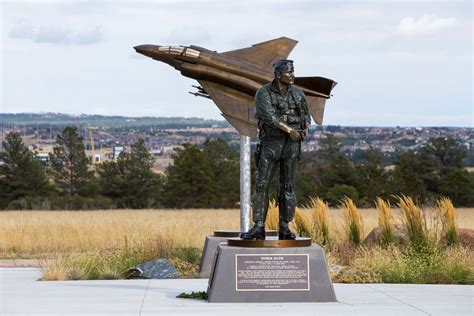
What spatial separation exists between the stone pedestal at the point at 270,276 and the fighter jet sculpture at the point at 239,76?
5005mm

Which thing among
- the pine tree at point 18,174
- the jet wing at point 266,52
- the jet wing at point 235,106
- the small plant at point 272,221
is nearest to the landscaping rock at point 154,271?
the jet wing at point 235,106

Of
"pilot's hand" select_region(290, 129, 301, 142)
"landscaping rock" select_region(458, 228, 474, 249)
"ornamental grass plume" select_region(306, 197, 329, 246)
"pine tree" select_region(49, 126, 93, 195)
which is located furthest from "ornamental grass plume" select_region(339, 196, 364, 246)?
"pine tree" select_region(49, 126, 93, 195)

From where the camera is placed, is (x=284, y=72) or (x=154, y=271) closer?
(x=284, y=72)

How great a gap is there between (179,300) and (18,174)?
4319 cm

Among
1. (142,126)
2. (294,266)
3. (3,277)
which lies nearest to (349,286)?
(294,266)

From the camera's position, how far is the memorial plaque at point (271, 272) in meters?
12.9

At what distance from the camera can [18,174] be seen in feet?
180

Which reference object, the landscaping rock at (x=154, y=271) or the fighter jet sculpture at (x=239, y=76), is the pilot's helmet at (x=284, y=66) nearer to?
the fighter jet sculpture at (x=239, y=76)

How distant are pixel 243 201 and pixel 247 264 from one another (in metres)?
6.17

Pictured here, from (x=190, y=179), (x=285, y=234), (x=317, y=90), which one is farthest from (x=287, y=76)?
(x=190, y=179)

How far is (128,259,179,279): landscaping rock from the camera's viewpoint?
16797mm

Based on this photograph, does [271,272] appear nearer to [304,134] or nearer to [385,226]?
[304,134]

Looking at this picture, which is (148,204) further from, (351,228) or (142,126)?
(142,126)

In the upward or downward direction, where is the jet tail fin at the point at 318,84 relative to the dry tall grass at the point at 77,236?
upward
